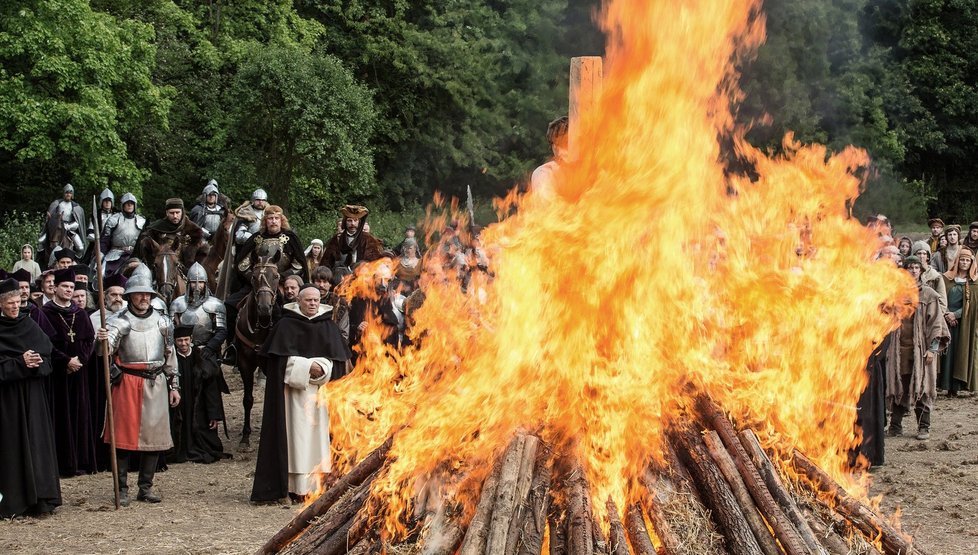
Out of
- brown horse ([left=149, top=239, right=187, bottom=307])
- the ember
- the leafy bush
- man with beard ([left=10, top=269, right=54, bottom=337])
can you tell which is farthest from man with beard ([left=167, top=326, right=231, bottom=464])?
the leafy bush

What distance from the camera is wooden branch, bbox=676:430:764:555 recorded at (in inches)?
206

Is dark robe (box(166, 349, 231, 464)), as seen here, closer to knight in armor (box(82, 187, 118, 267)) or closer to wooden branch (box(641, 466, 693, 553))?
wooden branch (box(641, 466, 693, 553))

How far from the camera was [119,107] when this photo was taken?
26953mm

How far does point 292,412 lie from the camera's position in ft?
33.2

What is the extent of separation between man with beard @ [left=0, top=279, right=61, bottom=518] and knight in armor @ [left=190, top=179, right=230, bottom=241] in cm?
903

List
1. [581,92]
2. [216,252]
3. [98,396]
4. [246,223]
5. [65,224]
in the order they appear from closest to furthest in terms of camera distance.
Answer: [581,92], [98,396], [246,223], [216,252], [65,224]

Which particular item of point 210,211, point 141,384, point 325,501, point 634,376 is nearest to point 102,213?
point 210,211

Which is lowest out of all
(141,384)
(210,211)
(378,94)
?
(141,384)

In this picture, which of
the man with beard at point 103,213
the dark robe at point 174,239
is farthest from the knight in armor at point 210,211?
the man with beard at point 103,213

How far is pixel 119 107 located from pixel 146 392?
18.4 meters

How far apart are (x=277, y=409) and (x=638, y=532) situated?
555cm

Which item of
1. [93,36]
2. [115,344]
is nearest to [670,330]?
[115,344]

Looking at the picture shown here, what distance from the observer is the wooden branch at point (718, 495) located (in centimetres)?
522

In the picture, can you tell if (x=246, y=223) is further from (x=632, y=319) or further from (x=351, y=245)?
(x=632, y=319)
